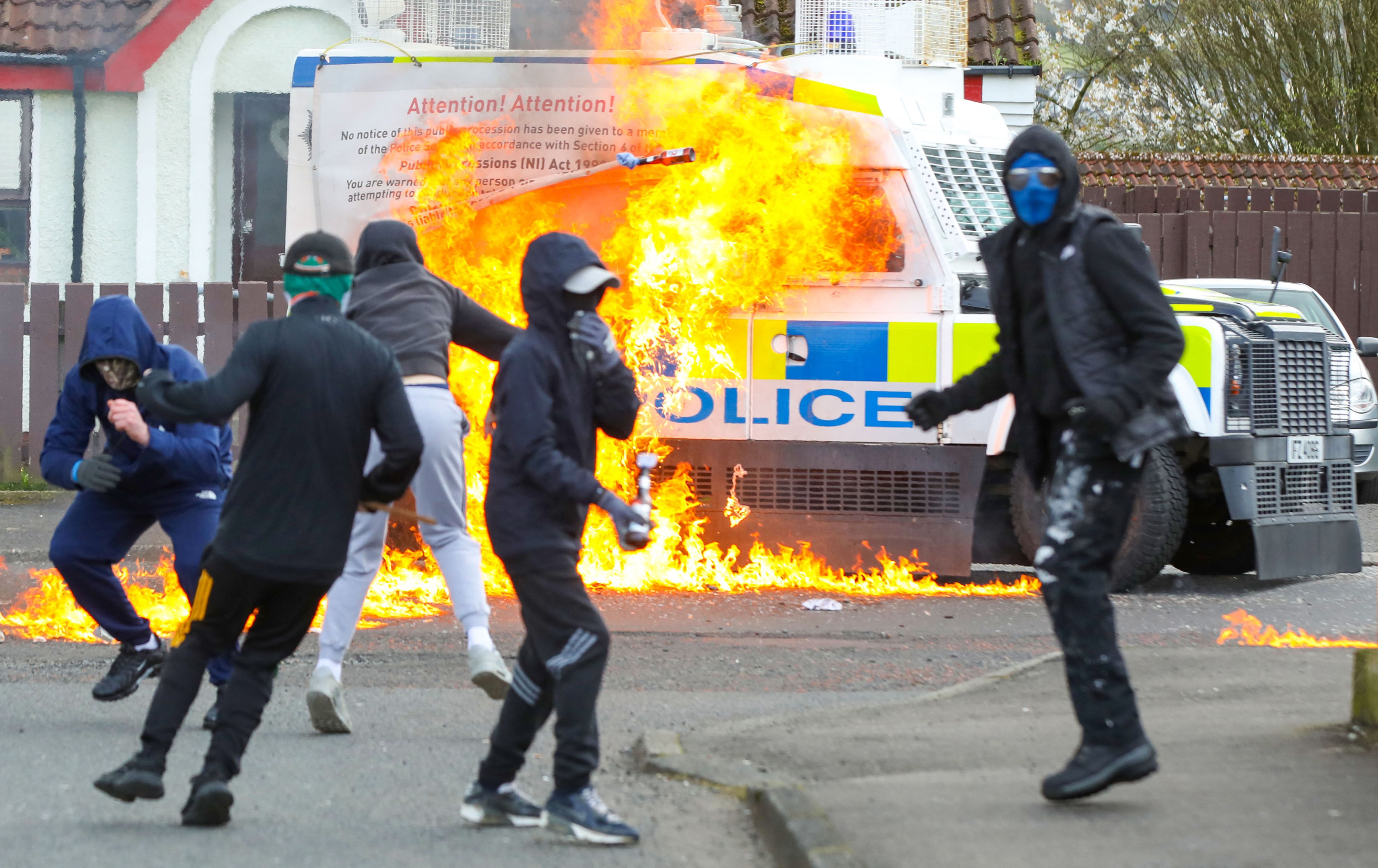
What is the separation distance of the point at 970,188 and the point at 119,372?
16.0 feet

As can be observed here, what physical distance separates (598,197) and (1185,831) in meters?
5.39

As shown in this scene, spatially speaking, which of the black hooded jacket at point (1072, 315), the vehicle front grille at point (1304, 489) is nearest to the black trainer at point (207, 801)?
the black hooded jacket at point (1072, 315)

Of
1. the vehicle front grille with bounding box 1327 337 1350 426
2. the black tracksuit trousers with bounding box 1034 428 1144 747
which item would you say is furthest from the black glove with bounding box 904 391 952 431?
the vehicle front grille with bounding box 1327 337 1350 426

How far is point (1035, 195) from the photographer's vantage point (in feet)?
14.7

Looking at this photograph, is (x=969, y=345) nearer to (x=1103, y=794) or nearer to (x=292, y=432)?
(x=1103, y=794)

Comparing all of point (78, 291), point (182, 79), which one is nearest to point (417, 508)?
point (78, 291)

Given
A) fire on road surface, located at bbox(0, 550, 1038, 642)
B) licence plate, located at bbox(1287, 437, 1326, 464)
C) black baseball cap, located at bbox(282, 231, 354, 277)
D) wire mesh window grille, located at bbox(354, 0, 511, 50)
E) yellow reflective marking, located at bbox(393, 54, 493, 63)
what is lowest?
fire on road surface, located at bbox(0, 550, 1038, 642)

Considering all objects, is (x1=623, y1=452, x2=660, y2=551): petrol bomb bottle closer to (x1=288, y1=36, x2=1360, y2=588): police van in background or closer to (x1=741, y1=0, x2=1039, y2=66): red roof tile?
(x1=288, y1=36, x2=1360, y2=588): police van in background

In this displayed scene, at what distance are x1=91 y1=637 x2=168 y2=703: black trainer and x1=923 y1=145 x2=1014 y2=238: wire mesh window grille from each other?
4.74m

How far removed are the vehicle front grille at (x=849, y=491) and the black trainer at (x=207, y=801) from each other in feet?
15.4

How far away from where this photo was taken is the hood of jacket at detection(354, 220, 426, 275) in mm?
6051

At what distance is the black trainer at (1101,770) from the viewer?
4320mm

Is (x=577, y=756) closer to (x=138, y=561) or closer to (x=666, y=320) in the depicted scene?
(x=666, y=320)

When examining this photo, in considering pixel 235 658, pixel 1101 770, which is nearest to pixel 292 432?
pixel 235 658
